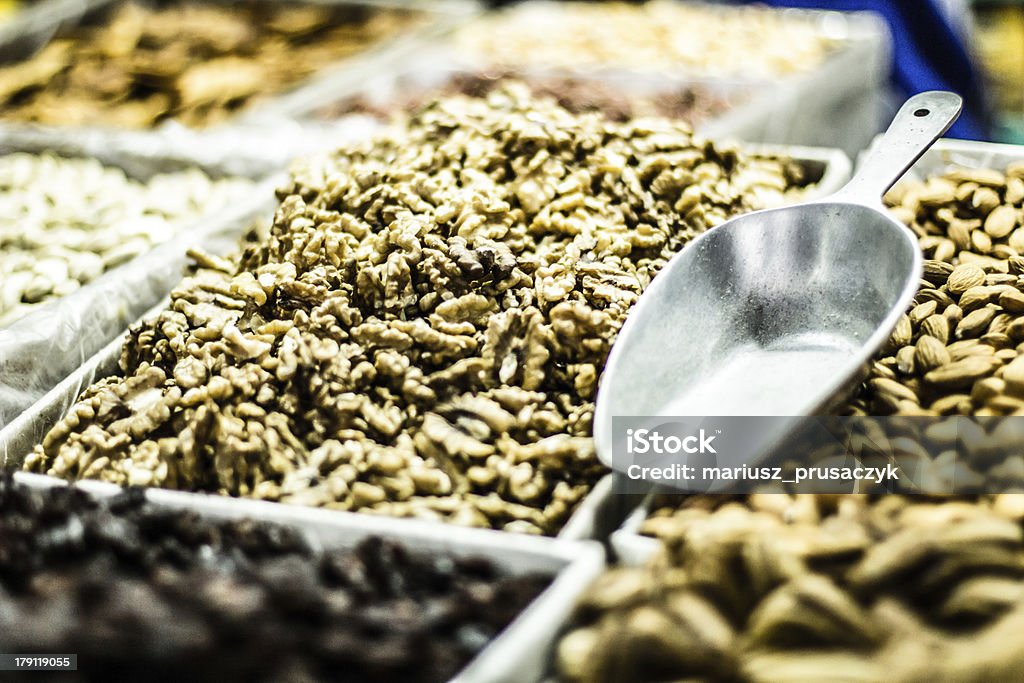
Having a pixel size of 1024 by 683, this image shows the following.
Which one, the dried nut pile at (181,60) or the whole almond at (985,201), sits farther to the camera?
the dried nut pile at (181,60)

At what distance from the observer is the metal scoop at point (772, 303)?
1042 millimetres

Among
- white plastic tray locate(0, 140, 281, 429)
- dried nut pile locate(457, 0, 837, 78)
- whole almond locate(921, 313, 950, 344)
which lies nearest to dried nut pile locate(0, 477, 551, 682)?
white plastic tray locate(0, 140, 281, 429)

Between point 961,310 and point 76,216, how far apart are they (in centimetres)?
151

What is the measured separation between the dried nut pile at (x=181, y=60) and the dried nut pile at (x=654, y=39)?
0.40 metres

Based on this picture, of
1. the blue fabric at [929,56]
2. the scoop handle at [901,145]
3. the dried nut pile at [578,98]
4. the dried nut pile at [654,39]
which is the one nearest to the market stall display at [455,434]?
the scoop handle at [901,145]

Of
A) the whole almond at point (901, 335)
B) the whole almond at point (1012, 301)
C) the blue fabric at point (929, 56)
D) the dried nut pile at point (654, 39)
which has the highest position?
the whole almond at point (1012, 301)

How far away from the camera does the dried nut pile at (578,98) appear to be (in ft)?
7.16

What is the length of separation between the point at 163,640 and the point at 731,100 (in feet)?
6.74

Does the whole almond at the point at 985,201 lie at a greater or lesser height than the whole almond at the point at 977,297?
greater

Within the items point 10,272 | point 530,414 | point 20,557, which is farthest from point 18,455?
point 530,414

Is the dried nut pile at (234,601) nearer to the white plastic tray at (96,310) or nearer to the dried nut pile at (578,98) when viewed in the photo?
the white plastic tray at (96,310)

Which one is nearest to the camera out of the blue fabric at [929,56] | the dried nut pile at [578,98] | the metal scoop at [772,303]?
the metal scoop at [772,303]

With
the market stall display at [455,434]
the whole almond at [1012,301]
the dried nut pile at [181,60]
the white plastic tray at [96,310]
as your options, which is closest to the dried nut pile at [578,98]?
the dried nut pile at [181,60]

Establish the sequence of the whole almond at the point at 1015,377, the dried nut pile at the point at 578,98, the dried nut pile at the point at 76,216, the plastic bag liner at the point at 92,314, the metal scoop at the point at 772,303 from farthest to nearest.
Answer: the dried nut pile at the point at 578,98, the dried nut pile at the point at 76,216, the plastic bag liner at the point at 92,314, the metal scoop at the point at 772,303, the whole almond at the point at 1015,377
